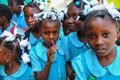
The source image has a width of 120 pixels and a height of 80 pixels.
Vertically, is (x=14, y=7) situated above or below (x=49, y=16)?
below

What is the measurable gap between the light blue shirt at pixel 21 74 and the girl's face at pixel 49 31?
14.6 inches

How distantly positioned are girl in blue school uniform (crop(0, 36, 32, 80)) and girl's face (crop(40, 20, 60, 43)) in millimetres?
308

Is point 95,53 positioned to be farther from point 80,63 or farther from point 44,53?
point 44,53

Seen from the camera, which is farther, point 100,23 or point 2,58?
point 2,58

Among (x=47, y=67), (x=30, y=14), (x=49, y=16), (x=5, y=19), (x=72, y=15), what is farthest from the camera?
(x=5, y=19)

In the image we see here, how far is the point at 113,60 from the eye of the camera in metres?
2.49

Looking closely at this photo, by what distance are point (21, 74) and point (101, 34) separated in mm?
1174

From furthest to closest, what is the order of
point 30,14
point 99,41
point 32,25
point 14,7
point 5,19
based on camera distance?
point 14,7 → point 5,19 → point 30,14 → point 32,25 → point 99,41

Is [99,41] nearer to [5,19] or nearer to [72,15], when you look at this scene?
[72,15]

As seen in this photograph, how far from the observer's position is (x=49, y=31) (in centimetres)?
320

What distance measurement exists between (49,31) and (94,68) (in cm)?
89

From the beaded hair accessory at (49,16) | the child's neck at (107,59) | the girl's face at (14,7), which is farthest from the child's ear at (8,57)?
the girl's face at (14,7)

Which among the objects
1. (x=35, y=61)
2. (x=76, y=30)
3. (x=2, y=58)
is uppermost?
(x=76, y=30)

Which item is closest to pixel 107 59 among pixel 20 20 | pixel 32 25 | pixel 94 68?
pixel 94 68
